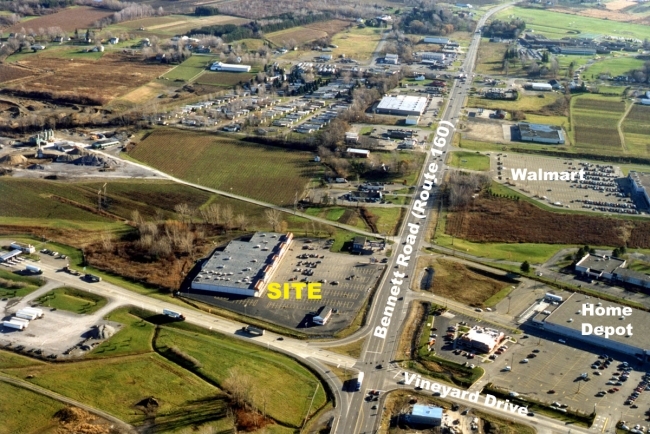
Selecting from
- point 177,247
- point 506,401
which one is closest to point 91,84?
point 177,247

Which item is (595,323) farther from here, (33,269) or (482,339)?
(33,269)

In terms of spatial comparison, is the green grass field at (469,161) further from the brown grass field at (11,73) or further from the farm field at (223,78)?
the brown grass field at (11,73)

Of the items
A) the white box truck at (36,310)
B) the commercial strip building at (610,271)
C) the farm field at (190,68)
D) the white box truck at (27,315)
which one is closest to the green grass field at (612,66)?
the farm field at (190,68)

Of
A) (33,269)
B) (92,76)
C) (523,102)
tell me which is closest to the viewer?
(33,269)

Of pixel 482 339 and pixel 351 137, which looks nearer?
pixel 482 339

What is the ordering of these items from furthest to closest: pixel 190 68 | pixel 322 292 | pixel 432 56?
pixel 432 56
pixel 190 68
pixel 322 292

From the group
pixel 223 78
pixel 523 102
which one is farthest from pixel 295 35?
pixel 523 102

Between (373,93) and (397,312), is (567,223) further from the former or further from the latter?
(373,93)

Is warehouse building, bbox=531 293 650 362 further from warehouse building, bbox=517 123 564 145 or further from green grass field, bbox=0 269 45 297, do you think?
warehouse building, bbox=517 123 564 145
